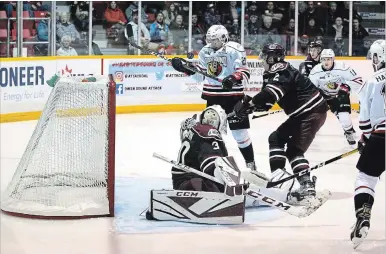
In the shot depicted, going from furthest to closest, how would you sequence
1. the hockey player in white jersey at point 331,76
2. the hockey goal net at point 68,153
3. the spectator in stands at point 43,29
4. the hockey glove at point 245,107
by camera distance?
1. the spectator in stands at point 43,29
2. the hockey player in white jersey at point 331,76
3. the hockey glove at point 245,107
4. the hockey goal net at point 68,153

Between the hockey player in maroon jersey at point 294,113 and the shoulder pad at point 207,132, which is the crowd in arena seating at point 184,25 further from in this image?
the shoulder pad at point 207,132

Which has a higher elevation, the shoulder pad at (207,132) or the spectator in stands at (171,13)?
the spectator in stands at (171,13)

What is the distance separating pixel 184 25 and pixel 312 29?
153 centimetres

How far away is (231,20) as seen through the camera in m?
11.0

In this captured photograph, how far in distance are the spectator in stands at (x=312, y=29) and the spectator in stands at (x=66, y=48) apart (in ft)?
9.42

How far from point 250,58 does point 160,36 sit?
1028mm

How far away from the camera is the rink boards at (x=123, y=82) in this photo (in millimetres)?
8852

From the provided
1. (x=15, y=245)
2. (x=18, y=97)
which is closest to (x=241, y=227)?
(x=15, y=245)

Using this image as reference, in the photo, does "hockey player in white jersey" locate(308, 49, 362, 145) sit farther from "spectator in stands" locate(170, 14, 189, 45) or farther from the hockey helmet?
"spectator in stands" locate(170, 14, 189, 45)

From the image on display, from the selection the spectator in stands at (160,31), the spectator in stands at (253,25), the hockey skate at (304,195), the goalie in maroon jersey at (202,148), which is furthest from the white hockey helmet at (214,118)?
the spectator in stands at (253,25)

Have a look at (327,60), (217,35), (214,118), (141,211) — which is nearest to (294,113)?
(214,118)

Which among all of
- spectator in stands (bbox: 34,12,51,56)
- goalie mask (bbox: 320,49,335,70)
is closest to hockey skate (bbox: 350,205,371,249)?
goalie mask (bbox: 320,49,335,70)

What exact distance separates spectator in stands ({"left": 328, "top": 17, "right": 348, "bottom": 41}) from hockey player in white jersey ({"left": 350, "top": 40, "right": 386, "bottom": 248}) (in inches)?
280

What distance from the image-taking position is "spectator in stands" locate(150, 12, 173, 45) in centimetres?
1070
